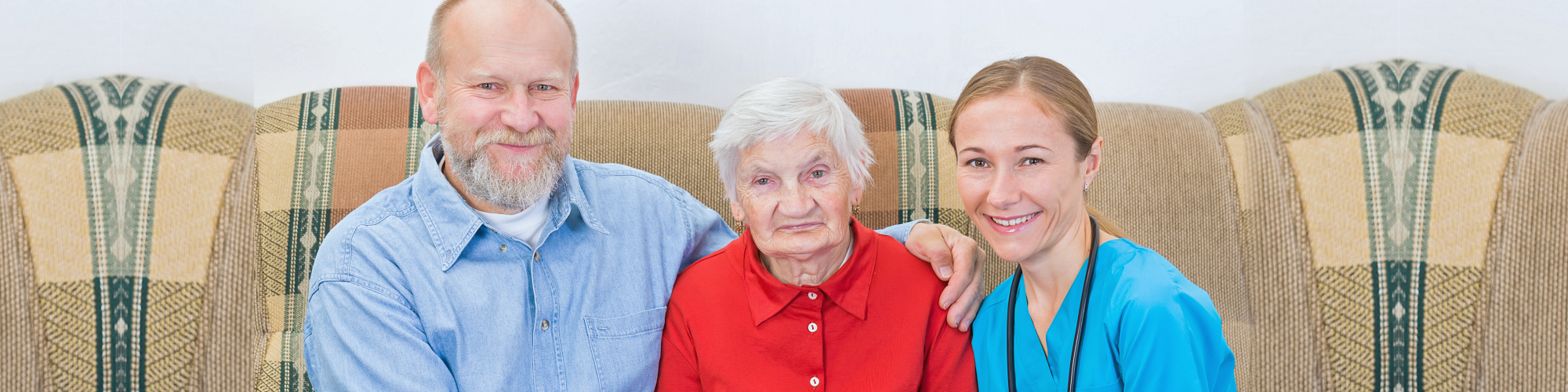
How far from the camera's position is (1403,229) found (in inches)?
72.7

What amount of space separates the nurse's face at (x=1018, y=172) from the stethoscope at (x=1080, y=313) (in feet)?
0.20

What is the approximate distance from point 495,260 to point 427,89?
1.24ft

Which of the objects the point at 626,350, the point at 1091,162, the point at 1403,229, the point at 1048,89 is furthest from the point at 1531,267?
the point at 626,350

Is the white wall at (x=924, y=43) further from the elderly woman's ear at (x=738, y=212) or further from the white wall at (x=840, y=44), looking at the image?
the elderly woman's ear at (x=738, y=212)

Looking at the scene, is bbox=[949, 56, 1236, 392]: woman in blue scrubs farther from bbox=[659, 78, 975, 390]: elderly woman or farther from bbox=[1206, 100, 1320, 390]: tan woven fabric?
bbox=[1206, 100, 1320, 390]: tan woven fabric

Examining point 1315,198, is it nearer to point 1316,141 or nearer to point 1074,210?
point 1316,141

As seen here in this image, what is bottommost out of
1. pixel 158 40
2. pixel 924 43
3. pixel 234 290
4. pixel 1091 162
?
pixel 234 290

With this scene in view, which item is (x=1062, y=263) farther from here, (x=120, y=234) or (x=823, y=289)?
(x=120, y=234)

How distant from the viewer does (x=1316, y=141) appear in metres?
→ 1.94

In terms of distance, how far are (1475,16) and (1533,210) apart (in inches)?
21.1

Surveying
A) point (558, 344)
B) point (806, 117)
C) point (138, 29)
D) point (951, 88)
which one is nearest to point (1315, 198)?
point (951, 88)

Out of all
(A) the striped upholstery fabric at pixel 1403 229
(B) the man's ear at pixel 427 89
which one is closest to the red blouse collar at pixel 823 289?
(B) the man's ear at pixel 427 89

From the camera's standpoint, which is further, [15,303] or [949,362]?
[15,303]

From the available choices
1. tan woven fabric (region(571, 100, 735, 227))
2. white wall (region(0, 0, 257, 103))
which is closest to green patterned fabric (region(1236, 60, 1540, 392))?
tan woven fabric (region(571, 100, 735, 227))
